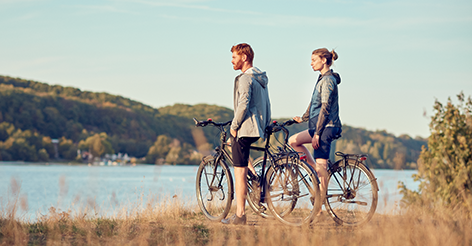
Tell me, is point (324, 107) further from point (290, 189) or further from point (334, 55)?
point (290, 189)

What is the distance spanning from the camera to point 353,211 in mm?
5051

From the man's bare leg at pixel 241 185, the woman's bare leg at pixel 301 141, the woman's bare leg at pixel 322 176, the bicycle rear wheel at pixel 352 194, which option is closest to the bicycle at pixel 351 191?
the bicycle rear wheel at pixel 352 194

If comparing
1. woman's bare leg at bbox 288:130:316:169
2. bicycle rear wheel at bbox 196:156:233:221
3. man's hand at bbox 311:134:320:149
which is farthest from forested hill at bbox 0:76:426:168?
man's hand at bbox 311:134:320:149

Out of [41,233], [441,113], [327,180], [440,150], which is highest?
[441,113]

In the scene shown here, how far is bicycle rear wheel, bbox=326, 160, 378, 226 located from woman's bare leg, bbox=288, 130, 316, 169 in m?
0.29

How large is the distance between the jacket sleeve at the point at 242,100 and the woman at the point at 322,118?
0.78 m

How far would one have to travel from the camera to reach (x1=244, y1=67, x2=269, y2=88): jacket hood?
4.87m

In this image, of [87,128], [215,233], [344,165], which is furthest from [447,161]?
[87,128]

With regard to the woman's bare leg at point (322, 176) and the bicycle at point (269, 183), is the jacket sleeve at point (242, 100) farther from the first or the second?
the woman's bare leg at point (322, 176)

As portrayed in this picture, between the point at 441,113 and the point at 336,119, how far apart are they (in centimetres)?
396

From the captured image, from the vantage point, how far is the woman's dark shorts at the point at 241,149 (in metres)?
4.95

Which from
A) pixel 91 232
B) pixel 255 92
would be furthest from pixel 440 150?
pixel 91 232

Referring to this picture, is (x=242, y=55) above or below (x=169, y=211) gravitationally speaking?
above

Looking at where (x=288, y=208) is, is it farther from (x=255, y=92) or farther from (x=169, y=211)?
(x=169, y=211)
